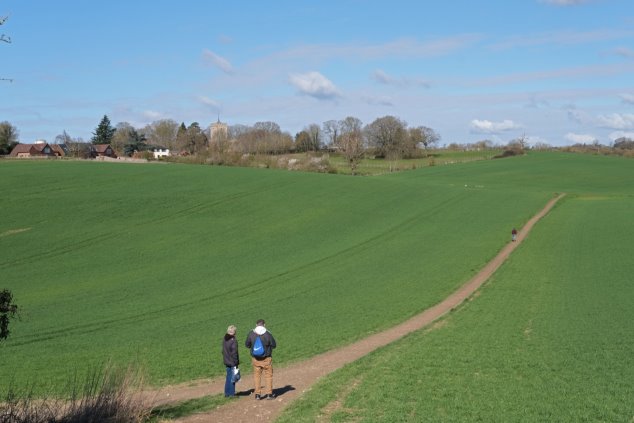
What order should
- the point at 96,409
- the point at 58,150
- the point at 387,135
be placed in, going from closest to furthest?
the point at 96,409
the point at 387,135
the point at 58,150

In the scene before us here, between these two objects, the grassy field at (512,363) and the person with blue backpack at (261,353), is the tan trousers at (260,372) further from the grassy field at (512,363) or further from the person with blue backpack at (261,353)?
the grassy field at (512,363)

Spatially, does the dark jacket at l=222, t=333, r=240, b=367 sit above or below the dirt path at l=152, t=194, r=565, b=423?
above

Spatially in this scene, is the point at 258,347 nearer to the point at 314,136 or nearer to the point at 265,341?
the point at 265,341

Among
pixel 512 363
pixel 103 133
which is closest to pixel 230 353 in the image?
pixel 512 363

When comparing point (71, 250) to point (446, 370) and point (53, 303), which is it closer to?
point (53, 303)

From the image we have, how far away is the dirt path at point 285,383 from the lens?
47.3 ft

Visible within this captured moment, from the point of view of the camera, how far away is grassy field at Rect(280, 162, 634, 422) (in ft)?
45.1

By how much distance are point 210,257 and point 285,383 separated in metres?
26.0

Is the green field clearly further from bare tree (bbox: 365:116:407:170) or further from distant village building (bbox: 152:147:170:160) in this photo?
bare tree (bbox: 365:116:407:170)

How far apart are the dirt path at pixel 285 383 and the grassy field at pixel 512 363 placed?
736 mm

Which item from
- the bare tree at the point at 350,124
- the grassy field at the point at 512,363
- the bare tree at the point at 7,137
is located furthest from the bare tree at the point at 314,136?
the grassy field at the point at 512,363

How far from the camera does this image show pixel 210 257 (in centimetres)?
4259

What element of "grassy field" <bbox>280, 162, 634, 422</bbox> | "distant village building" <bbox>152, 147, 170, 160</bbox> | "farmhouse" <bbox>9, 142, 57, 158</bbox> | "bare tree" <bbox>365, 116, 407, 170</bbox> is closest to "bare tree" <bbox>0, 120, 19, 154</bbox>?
"farmhouse" <bbox>9, 142, 57, 158</bbox>

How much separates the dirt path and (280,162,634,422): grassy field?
0.74 metres
